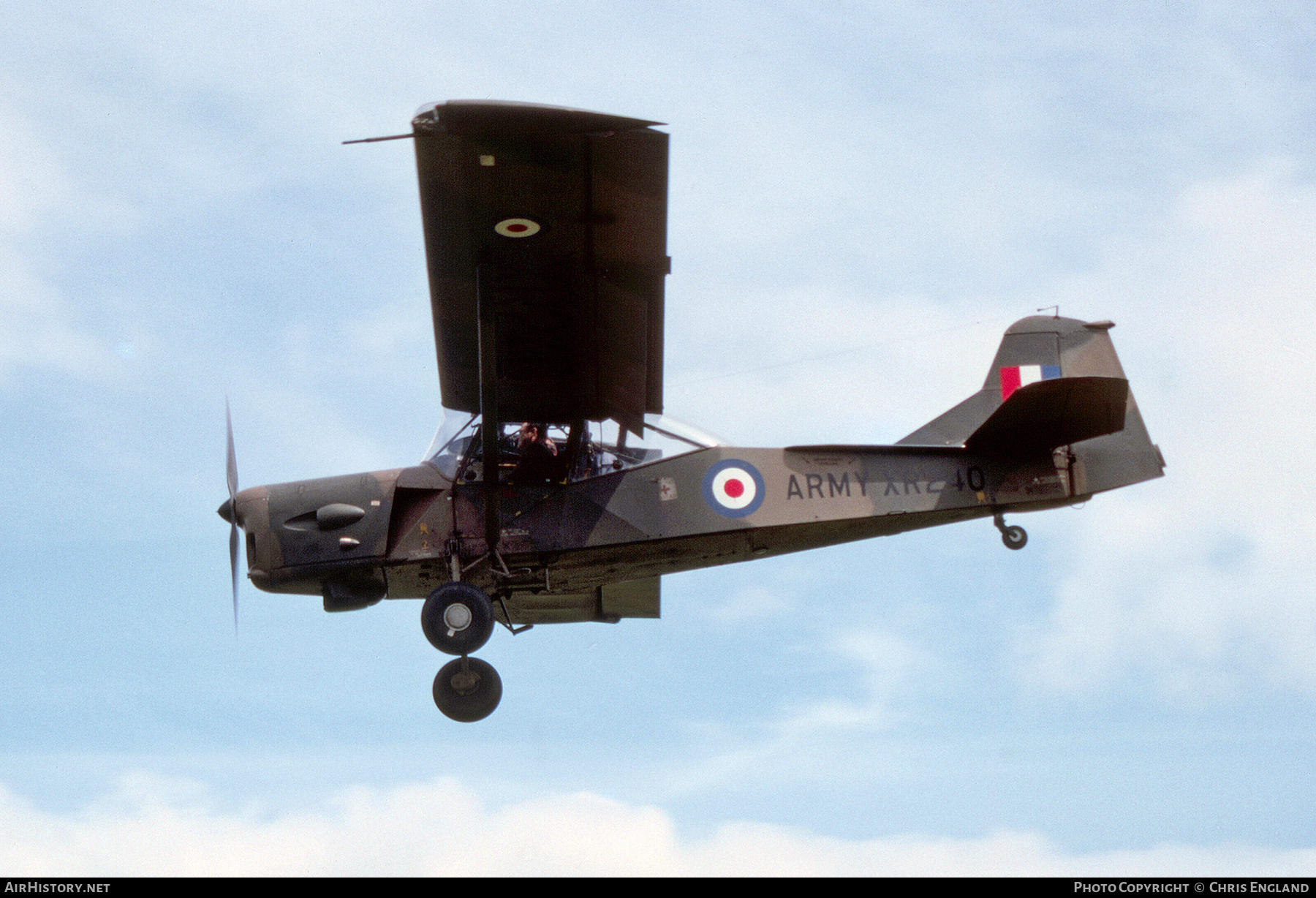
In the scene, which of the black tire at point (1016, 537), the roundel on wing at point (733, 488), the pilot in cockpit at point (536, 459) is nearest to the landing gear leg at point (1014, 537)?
the black tire at point (1016, 537)

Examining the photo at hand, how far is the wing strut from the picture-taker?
10.6 metres

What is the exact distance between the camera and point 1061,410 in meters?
10.9

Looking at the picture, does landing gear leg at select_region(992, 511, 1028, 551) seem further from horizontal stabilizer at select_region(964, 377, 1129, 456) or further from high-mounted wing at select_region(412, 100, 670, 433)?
high-mounted wing at select_region(412, 100, 670, 433)

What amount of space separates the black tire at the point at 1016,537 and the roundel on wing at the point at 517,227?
416 centimetres

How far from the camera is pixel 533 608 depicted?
13125mm

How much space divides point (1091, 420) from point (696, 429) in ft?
9.49

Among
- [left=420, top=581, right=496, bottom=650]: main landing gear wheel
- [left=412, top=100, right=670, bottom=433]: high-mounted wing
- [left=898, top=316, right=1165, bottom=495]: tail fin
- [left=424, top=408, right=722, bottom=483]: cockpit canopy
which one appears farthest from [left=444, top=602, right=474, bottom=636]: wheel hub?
[left=898, top=316, right=1165, bottom=495]: tail fin

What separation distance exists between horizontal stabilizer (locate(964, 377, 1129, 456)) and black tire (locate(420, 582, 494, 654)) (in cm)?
377

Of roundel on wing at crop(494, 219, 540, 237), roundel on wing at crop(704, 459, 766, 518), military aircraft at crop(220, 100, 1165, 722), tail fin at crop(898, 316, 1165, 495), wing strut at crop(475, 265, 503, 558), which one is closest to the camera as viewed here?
roundel on wing at crop(494, 219, 540, 237)

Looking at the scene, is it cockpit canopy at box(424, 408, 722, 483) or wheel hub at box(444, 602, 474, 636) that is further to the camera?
cockpit canopy at box(424, 408, 722, 483)

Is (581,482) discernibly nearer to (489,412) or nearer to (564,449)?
(564,449)

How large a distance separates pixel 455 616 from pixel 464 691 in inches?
28.1
